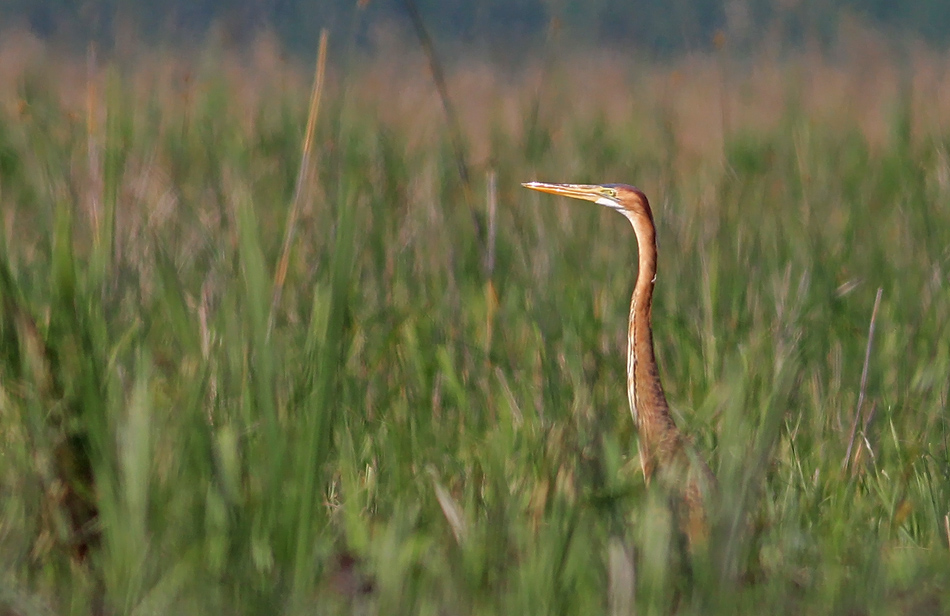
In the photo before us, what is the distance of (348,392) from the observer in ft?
8.48

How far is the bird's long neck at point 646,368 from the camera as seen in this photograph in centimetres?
247

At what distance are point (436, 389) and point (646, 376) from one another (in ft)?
1.43

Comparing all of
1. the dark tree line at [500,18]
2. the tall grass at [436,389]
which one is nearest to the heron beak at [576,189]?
the tall grass at [436,389]

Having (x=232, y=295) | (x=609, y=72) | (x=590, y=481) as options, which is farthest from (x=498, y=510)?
(x=609, y=72)

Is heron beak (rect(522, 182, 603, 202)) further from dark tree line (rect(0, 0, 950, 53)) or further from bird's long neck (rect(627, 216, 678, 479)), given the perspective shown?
dark tree line (rect(0, 0, 950, 53))

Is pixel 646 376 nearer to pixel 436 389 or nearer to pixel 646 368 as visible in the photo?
pixel 646 368

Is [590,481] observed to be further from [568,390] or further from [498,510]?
[568,390]

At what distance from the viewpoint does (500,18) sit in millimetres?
10375

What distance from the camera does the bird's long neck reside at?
2473mm

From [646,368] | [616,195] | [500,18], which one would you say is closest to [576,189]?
[616,195]

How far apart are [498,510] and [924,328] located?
5.75 ft

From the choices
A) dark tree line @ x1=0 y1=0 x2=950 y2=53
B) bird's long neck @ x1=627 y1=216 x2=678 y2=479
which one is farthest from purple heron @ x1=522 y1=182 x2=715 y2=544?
dark tree line @ x1=0 y1=0 x2=950 y2=53

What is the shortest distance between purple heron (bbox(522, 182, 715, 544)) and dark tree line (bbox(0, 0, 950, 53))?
63 centimetres

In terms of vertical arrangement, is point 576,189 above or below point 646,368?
above
